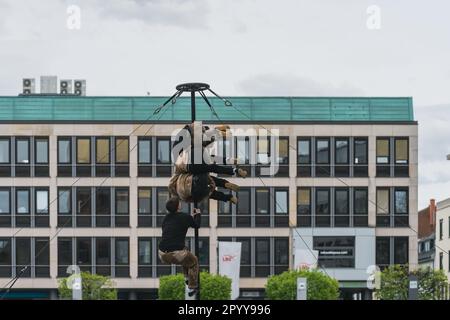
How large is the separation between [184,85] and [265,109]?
54947mm

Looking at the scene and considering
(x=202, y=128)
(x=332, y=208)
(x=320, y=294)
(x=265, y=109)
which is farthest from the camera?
(x=332, y=208)

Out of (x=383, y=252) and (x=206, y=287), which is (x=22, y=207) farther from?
(x=383, y=252)

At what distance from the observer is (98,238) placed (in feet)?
224

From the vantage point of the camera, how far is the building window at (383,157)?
68.6 metres

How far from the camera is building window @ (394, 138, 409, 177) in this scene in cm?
6831

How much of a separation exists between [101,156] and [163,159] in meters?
4.16

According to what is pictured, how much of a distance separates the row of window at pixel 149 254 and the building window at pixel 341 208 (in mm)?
1117

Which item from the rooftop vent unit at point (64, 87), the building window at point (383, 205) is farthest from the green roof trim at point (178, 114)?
the building window at point (383, 205)

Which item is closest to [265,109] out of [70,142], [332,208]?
[332,208]

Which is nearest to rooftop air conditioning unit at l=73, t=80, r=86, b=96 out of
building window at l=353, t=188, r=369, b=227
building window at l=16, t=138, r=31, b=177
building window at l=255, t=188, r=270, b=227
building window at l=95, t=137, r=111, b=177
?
building window at l=95, t=137, r=111, b=177

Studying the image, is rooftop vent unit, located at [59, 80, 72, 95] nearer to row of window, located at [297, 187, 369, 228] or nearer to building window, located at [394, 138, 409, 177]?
row of window, located at [297, 187, 369, 228]

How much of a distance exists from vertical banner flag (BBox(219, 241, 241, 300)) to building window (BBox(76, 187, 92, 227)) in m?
9.84

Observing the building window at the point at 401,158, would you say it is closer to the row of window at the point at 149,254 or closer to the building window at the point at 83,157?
the row of window at the point at 149,254
